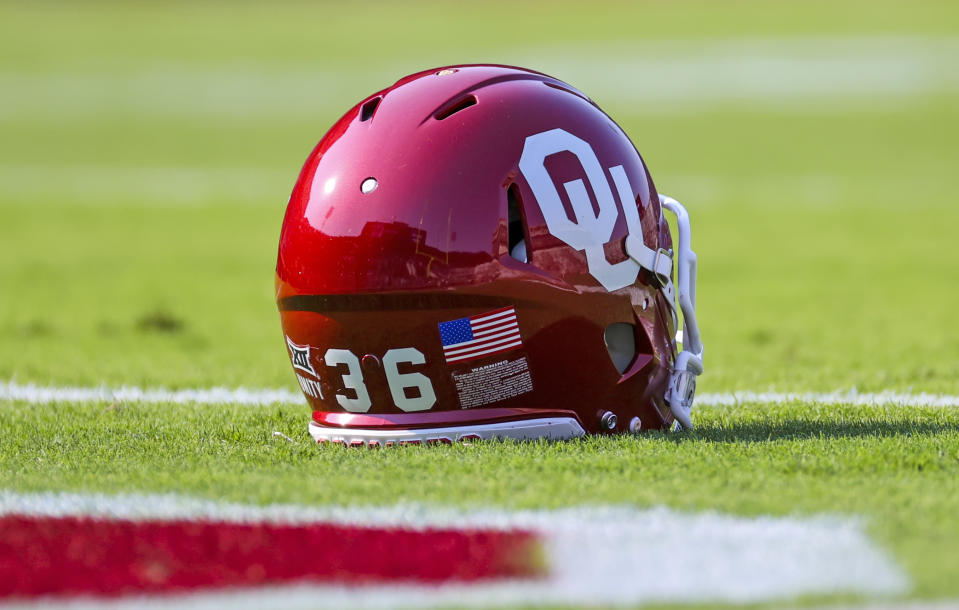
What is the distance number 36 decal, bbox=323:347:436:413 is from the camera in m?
3.83

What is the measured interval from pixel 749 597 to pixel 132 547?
54.0 inches

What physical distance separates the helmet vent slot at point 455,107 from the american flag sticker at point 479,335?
0.65 meters

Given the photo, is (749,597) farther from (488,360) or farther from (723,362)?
(723,362)

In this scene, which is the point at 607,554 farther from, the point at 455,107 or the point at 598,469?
the point at 455,107

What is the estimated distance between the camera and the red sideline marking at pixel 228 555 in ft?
8.86

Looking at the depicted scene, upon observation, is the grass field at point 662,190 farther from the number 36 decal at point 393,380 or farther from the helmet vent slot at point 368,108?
the helmet vent slot at point 368,108

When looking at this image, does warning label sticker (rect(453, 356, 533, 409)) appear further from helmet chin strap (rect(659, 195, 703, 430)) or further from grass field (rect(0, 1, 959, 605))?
helmet chin strap (rect(659, 195, 703, 430))

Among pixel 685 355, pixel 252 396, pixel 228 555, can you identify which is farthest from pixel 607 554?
pixel 252 396

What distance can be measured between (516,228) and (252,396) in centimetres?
188

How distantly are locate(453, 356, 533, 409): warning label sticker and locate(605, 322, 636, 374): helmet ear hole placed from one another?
359 millimetres

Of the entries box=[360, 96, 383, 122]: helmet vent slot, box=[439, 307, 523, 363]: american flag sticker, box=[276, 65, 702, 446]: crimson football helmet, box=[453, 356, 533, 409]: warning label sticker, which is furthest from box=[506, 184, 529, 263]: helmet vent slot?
box=[360, 96, 383, 122]: helmet vent slot

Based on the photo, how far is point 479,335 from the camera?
381 cm

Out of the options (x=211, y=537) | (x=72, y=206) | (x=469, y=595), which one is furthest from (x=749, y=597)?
(x=72, y=206)

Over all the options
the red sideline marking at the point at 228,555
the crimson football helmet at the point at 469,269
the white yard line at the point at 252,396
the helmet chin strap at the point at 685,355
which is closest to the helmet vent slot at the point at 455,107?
the crimson football helmet at the point at 469,269
